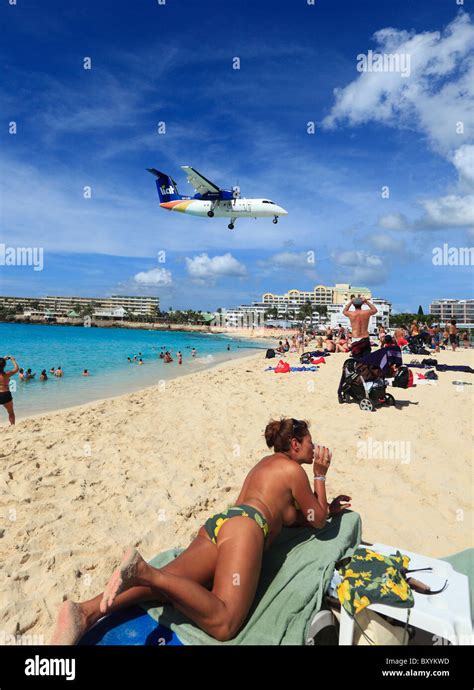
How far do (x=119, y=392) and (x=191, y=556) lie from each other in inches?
547

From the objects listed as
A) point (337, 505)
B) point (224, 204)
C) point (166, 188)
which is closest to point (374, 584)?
point (337, 505)

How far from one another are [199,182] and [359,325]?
50.1 ft

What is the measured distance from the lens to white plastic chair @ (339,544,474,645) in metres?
2.15

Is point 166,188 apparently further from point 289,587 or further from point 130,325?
point 130,325

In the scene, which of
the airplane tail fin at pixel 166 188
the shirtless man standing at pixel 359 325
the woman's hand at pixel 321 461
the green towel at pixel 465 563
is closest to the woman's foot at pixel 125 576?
the woman's hand at pixel 321 461

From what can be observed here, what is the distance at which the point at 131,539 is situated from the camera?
3973 mm

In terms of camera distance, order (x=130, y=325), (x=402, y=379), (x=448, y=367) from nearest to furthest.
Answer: (x=402, y=379) → (x=448, y=367) → (x=130, y=325)

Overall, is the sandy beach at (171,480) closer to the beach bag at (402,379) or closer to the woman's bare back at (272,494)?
the beach bag at (402,379)

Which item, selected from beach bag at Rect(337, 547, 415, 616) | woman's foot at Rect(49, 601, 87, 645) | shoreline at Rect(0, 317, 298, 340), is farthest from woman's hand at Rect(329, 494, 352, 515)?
shoreline at Rect(0, 317, 298, 340)

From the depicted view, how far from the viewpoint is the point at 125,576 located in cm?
203

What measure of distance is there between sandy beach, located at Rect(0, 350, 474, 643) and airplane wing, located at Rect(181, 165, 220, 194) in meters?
14.7
